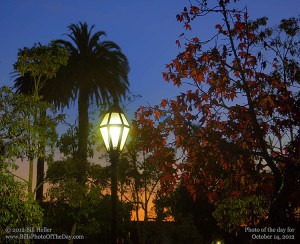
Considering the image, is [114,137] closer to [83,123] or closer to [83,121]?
[83,123]

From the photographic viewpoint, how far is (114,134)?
672 centimetres

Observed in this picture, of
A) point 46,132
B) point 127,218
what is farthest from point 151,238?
point 46,132

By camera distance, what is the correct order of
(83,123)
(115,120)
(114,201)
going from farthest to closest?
(83,123), (115,120), (114,201)

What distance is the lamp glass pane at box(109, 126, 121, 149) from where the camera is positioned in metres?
6.66

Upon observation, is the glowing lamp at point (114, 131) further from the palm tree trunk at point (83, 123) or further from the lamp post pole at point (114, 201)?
the palm tree trunk at point (83, 123)

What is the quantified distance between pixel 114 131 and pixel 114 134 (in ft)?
0.21

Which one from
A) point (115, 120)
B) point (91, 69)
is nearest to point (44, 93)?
point (91, 69)

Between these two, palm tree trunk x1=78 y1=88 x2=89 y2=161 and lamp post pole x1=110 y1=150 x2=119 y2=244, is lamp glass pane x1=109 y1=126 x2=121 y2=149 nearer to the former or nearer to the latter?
lamp post pole x1=110 y1=150 x2=119 y2=244

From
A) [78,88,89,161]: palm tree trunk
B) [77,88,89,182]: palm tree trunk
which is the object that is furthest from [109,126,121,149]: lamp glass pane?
[78,88,89,161]: palm tree trunk

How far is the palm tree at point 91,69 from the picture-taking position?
2411cm

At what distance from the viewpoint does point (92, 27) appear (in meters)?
26.0

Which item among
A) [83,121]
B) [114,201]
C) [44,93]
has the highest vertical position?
[44,93]

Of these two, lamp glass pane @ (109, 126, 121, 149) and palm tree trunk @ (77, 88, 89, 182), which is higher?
palm tree trunk @ (77, 88, 89, 182)

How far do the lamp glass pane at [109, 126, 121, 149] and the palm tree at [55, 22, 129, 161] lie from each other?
17.0 metres
